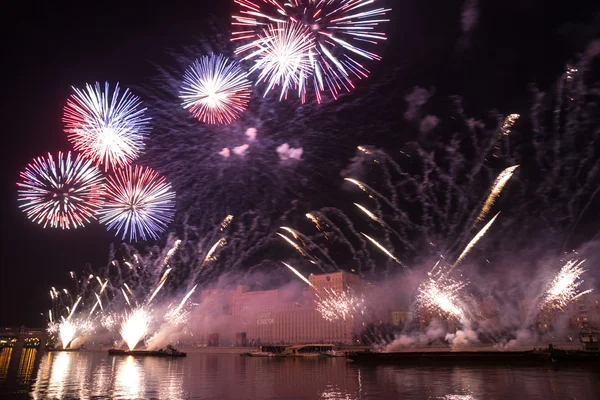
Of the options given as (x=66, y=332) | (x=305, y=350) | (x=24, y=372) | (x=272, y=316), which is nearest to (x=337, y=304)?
(x=272, y=316)

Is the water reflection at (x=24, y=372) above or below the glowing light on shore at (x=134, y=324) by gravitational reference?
below

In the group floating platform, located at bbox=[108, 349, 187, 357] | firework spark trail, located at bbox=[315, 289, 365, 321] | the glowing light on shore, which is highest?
firework spark trail, located at bbox=[315, 289, 365, 321]

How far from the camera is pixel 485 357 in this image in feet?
142

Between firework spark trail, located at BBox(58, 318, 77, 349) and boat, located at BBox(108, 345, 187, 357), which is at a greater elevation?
firework spark trail, located at BBox(58, 318, 77, 349)

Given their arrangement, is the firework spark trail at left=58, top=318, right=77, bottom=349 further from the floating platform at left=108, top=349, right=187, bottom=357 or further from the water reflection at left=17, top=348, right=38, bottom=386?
the water reflection at left=17, top=348, right=38, bottom=386

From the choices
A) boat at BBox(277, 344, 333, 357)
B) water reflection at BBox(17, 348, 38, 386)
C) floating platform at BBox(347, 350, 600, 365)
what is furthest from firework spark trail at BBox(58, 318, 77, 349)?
floating platform at BBox(347, 350, 600, 365)

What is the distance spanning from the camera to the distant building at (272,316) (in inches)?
4284

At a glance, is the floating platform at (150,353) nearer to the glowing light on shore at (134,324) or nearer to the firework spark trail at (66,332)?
the glowing light on shore at (134,324)

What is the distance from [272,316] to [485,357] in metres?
88.6

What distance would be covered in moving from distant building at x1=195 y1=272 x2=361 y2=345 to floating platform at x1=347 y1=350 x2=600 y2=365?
5157 cm

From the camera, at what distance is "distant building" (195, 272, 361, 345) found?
108812 millimetres

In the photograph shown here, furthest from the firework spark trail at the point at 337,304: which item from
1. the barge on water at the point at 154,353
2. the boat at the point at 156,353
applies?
the barge on water at the point at 154,353

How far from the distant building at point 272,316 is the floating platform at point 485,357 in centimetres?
5157

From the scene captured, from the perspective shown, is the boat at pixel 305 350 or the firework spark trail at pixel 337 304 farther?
the firework spark trail at pixel 337 304
